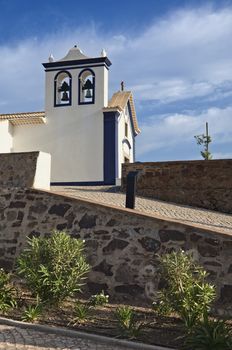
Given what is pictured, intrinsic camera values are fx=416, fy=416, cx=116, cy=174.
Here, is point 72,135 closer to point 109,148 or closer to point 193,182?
point 109,148

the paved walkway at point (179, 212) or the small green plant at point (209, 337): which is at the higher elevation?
the paved walkway at point (179, 212)

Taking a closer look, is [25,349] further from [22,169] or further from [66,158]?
[66,158]

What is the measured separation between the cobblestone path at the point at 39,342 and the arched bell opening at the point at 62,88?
15.2m

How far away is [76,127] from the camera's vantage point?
1909cm

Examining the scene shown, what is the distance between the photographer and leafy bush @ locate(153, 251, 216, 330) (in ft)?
17.7

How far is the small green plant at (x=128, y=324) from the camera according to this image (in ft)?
17.1

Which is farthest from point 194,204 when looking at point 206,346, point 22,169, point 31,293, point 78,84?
point 78,84

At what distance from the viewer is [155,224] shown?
6965mm

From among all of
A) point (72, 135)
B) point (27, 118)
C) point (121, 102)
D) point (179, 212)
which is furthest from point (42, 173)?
point (121, 102)

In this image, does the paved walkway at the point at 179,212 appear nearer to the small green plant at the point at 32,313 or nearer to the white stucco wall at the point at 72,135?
the small green plant at the point at 32,313

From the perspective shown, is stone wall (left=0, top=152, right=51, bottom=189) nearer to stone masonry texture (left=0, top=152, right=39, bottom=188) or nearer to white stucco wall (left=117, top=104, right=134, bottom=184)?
stone masonry texture (left=0, top=152, right=39, bottom=188)

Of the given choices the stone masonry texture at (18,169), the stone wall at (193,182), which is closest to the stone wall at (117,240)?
the stone masonry texture at (18,169)

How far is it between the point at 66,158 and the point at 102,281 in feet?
40.4

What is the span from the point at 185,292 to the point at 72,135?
46.8ft
